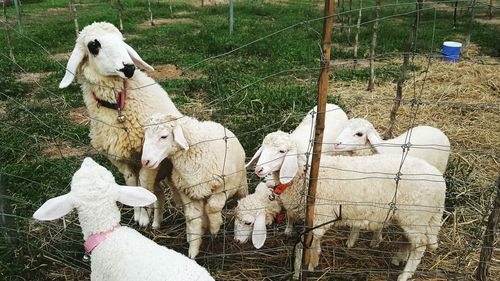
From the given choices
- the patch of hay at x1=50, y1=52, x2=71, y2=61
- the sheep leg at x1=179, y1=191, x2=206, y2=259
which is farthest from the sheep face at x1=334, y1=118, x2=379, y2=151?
the patch of hay at x1=50, y1=52, x2=71, y2=61

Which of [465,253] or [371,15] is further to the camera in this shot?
[371,15]

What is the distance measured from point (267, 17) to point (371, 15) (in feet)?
11.0

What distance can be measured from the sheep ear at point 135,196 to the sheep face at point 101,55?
137 cm

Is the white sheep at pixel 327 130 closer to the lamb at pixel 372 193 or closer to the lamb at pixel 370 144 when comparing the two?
the lamb at pixel 370 144

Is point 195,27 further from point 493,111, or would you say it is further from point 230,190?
point 230,190

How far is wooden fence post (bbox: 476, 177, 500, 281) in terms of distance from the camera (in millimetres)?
3521

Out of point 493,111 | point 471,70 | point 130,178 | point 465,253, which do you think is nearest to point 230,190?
point 130,178

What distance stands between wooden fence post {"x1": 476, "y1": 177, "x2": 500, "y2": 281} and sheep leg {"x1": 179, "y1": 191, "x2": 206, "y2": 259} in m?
2.30

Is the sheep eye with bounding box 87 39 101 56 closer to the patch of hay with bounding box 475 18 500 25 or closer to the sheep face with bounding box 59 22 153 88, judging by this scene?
the sheep face with bounding box 59 22 153 88

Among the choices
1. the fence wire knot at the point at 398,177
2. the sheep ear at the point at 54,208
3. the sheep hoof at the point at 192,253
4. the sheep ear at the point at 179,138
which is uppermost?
the sheep ear at the point at 179,138

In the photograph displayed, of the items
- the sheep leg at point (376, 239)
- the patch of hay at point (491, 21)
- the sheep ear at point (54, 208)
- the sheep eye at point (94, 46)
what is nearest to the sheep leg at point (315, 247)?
the sheep leg at point (376, 239)

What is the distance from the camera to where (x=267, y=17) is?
1488cm

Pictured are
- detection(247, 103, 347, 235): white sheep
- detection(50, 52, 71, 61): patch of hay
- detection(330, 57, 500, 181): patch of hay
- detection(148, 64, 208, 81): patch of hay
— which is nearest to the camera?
detection(247, 103, 347, 235): white sheep

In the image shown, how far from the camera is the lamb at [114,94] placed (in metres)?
4.05
